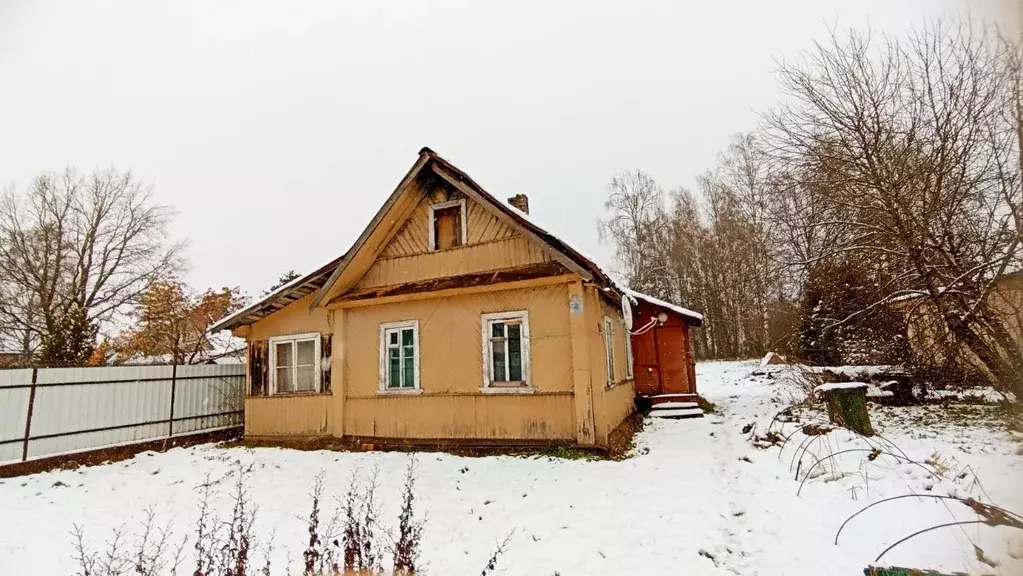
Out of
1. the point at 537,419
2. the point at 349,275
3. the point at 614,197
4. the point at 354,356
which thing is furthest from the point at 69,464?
the point at 614,197

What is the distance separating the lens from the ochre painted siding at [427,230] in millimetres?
9594

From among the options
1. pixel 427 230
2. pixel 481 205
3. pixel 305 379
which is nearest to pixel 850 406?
pixel 481 205

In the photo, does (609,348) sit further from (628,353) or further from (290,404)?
(290,404)

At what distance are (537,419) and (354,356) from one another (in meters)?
4.30

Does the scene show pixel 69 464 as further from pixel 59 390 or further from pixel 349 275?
pixel 349 275

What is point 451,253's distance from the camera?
9.88m

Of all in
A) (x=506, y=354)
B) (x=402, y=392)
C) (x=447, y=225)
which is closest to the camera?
(x=506, y=354)

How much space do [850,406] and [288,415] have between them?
35.9ft

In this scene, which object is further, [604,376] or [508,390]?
[604,376]

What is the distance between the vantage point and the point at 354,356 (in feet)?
33.7

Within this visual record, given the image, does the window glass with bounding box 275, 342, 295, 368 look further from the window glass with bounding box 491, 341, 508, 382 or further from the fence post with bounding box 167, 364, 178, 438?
the window glass with bounding box 491, 341, 508, 382

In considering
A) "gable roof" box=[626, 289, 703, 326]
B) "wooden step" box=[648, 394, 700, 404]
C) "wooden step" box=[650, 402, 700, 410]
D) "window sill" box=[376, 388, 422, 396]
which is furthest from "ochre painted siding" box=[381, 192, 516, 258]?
"wooden step" box=[648, 394, 700, 404]

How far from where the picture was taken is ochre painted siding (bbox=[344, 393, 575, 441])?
855 centimetres

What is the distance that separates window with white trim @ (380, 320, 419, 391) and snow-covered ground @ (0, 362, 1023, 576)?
146 cm
